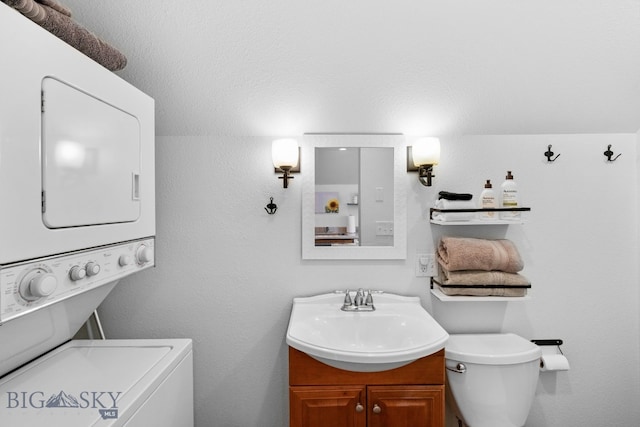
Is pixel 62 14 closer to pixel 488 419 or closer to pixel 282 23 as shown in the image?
pixel 282 23

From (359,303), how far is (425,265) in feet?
1.42

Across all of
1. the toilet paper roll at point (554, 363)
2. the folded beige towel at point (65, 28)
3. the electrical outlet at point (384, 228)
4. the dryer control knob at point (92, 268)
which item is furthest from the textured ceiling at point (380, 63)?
the toilet paper roll at point (554, 363)

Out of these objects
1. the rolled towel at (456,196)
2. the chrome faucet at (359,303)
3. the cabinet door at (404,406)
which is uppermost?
the rolled towel at (456,196)

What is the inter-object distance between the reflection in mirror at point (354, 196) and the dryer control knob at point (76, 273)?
46.3 inches

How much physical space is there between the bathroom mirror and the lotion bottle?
1.31 ft

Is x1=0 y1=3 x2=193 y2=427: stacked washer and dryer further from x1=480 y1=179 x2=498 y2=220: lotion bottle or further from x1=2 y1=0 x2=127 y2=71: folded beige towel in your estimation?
x1=480 y1=179 x2=498 y2=220: lotion bottle

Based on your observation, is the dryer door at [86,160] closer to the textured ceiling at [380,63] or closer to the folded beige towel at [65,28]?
the folded beige towel at [65,28]

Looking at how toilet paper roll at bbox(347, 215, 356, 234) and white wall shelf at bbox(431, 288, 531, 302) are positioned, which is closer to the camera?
white wall shelf at bbox(431, 288, 531, 302)

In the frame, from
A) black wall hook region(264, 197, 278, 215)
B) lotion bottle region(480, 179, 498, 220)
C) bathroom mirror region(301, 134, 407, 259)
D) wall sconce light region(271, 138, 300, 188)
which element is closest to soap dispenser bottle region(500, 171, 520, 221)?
lotion bottle region(480, 179, 498, 220)

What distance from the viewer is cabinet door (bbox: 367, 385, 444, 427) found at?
1569 millimetres

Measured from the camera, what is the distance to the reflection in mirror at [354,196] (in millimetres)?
2070

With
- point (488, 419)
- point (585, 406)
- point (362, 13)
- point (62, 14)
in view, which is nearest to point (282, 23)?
point (362, 13)

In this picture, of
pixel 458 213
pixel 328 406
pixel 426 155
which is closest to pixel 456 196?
pixel 458 213

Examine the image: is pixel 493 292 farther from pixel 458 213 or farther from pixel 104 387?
pixel 104 387
